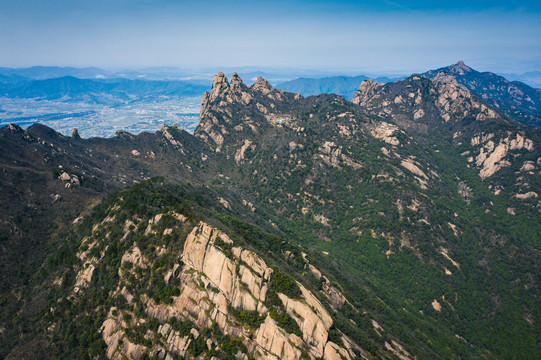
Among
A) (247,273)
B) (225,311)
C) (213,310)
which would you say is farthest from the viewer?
(247,273)

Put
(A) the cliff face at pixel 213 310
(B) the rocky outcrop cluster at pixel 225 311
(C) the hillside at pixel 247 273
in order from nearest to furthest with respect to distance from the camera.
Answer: (B) the rocky outcrop cluster at pixel 225 311
(A) the cliff face at pixel 213 310
(C) the hillside at pixel 247 273

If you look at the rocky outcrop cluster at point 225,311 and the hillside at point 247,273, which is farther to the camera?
the hillside at point 247,273

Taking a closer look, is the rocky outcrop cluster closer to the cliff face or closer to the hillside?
the cliff face

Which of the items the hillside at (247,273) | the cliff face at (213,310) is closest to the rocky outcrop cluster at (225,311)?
the cliff face at (213,310)

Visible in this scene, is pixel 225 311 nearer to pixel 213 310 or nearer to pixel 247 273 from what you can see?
pixel 213 310

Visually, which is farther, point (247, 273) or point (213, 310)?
point (247, 273)

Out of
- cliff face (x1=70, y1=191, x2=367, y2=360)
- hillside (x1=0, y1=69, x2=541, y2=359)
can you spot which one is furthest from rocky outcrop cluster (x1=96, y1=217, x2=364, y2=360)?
hillside (x1=0, y1=69, x2=541, y2=359)

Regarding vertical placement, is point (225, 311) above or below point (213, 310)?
below

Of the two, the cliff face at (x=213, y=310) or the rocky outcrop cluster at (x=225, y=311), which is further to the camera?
the cliff face at (x=213, y=310)

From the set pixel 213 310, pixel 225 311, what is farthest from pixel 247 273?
pixel 213 310

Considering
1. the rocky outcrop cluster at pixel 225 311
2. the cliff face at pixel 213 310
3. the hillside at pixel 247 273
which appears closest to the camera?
the rocky outcrop cluster at pixel 225 311

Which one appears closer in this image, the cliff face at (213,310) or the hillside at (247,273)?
the cliff face at (213,310)

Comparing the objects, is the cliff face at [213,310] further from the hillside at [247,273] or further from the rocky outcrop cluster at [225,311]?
the hillside at [247,273]
